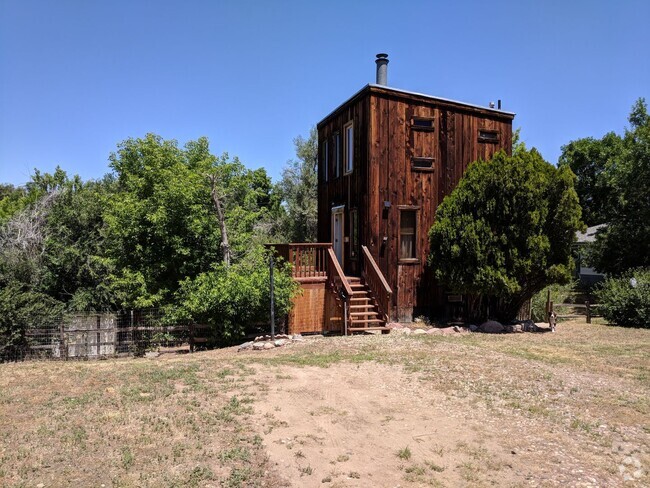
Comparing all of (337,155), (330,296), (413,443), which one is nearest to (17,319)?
(330,296)

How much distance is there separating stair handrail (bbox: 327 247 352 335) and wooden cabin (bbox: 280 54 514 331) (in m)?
0.05

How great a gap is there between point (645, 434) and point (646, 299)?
1042 cm

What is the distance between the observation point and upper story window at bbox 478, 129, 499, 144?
1455 cm

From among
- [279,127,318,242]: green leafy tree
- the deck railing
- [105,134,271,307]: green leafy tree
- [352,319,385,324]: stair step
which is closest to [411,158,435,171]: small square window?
the deck railing

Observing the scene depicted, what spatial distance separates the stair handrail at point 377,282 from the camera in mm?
12062

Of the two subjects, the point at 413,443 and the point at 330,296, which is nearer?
the point at 413,443

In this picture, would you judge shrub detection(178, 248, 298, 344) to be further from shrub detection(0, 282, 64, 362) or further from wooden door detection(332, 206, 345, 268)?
shrub detection(0, 282, 64, 362)

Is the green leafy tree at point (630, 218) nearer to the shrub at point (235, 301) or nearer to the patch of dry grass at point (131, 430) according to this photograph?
the shrub at point (235, 301)

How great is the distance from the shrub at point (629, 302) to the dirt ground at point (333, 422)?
6.15 metres

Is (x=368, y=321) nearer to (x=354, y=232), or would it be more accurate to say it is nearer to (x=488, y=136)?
(x=354, y=232)

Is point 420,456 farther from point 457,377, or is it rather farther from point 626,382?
point 626,382

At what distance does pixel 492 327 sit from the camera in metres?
12.5

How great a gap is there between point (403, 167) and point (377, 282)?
3544mm

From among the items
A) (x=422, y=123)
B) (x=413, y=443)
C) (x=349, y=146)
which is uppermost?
(x=422, y=123)
